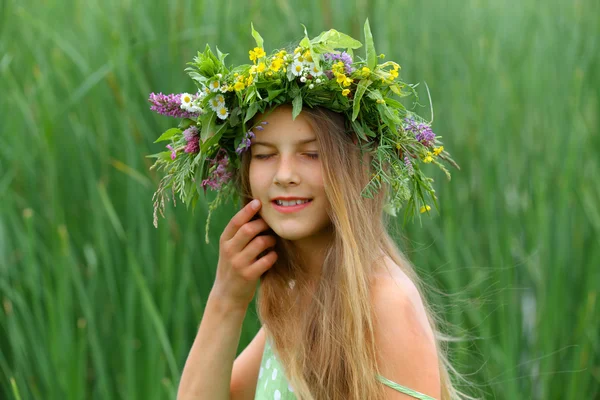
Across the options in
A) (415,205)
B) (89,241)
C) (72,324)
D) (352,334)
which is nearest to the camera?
(352,334)

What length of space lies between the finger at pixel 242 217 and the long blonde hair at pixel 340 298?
9cm

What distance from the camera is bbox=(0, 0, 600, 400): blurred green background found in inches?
92.4

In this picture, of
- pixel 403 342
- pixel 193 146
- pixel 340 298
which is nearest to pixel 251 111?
pixel 193 146

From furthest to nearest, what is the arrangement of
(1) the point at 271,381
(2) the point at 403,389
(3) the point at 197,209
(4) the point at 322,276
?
1. (3) the point at 197,209
2. (1) the point at 271,381
3. (4) the point at 322,276
4. (2) the point at 403,389

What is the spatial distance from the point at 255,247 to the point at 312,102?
11.9 inches

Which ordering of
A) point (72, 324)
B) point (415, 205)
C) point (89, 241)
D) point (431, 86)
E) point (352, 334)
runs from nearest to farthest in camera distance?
point (352, 334)
point (415, 205)
point (72, 324)
point (89, 241)
point (431, 86)

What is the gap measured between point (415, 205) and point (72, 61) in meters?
1.71

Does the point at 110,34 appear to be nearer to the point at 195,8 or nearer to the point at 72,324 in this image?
the point at 195,8

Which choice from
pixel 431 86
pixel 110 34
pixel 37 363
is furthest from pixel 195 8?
pixel 37 363

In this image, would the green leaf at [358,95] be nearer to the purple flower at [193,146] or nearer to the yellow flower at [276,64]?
the yellow flower at [276,64]

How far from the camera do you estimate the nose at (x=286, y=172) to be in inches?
57.1

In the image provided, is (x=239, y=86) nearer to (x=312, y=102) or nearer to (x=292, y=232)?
(x=312, y=102)

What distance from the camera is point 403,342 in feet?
4.67

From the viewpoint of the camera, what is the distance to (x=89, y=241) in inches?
102
